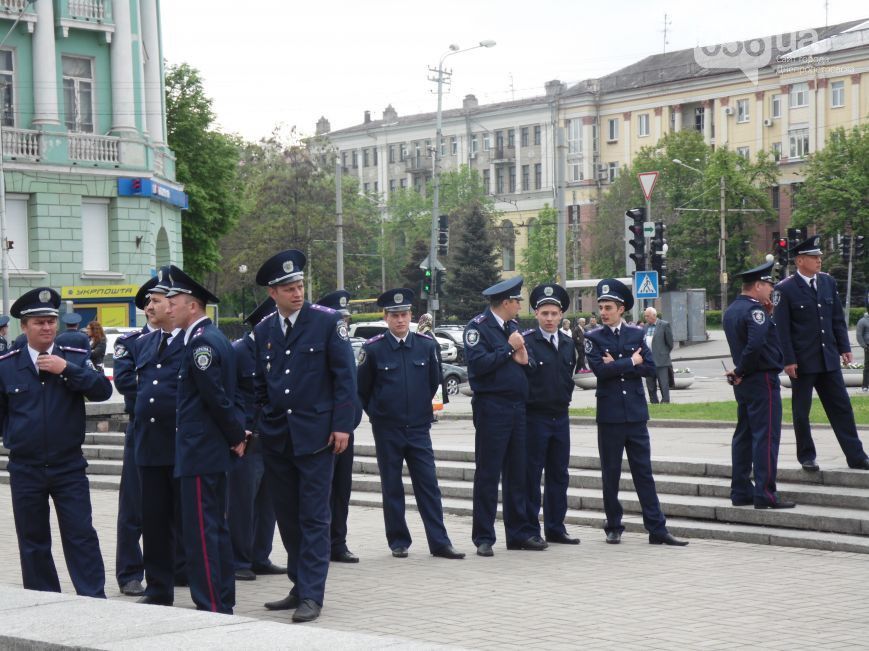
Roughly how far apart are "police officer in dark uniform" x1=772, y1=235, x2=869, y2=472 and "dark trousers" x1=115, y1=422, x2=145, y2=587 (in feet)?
17.6

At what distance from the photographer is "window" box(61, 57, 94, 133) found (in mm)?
39938

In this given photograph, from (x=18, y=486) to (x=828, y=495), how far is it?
6502 millimetres

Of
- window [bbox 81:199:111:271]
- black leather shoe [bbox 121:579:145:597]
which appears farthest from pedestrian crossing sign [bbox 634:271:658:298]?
window [bbox 81:199:111:271]

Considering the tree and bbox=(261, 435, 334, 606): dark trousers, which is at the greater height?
the tree

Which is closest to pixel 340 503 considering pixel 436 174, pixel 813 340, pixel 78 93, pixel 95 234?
pixel 813 340

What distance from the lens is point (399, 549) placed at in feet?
35.0

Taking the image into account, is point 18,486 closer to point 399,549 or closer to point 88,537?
point 88,537

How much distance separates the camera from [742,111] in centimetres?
8994

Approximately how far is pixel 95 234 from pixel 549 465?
31.4 m

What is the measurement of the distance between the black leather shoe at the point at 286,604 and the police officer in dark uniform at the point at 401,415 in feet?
7.34

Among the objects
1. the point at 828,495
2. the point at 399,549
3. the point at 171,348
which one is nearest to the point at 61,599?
the point at 171,348

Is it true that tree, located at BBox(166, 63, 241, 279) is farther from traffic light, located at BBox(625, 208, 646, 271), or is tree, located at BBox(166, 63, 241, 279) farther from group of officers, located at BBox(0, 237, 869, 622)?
group of officers, located at BBox(0, 237, 869, 622)

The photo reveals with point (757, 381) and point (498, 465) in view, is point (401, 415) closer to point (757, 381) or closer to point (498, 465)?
point (498, 465)

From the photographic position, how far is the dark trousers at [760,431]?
1088 cm
